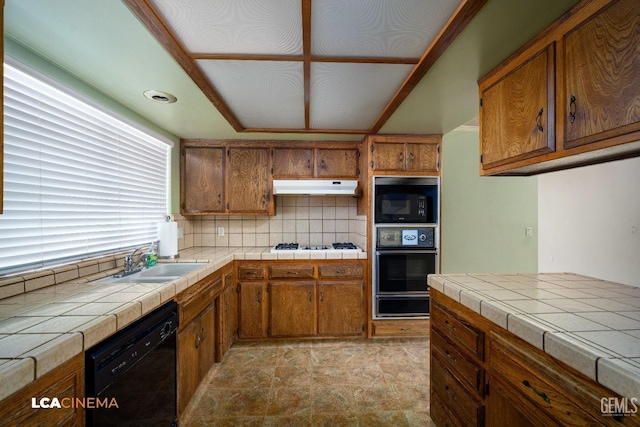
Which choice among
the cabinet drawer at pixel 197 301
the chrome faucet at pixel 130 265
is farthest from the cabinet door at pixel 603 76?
the chrome faucet at pixel 130 265

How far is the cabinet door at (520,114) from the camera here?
1205mm

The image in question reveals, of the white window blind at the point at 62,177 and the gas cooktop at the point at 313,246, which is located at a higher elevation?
the white window blind at the point at 62,177

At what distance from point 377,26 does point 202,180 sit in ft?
7.78

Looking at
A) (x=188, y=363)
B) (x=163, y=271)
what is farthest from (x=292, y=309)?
(x=163, y=271)

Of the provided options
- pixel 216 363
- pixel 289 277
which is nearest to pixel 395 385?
pixel 289 277

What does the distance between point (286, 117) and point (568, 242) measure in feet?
13.5

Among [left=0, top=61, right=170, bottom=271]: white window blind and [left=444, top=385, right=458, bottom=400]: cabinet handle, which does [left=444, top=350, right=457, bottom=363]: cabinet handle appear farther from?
[left=0, top=61, right=170, bottom=271]: white window blind

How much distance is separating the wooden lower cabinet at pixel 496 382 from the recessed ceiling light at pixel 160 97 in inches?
86.8

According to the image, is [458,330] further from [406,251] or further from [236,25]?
[236,25]

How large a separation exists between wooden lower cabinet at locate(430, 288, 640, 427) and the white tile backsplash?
5.75 ft

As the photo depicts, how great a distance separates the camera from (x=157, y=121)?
7.77 feet

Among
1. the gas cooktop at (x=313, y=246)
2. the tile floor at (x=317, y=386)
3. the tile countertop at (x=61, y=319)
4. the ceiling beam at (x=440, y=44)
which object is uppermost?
the ceiling beam at (x=440, y=44)

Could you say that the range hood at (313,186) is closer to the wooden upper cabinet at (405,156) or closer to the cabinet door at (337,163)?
the cabinet door at (337,163)

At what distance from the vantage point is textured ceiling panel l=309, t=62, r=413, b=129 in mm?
1532
